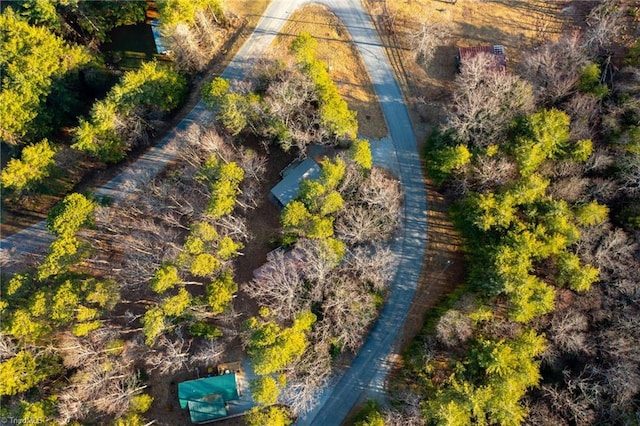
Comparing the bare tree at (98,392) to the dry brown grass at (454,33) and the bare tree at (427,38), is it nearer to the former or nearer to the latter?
the dry brown grass at (454,33)

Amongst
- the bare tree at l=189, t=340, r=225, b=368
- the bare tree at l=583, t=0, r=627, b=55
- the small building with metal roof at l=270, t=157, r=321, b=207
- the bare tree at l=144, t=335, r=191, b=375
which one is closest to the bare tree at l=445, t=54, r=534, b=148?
the bare tree at l=583, t=0, r=627, b=55

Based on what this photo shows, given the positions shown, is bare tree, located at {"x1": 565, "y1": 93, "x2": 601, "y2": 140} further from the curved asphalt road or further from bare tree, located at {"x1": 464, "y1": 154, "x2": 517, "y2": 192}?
the curved asphalt road

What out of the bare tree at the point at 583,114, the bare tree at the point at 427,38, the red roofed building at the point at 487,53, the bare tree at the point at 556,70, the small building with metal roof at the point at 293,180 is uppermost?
the bare tree at the point at 427,38

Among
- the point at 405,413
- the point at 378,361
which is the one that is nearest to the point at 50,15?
the point at 378,361

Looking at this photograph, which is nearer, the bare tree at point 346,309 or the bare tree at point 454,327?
the bare tree at point 454,327

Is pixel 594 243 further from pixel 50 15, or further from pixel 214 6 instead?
pixel 50 15

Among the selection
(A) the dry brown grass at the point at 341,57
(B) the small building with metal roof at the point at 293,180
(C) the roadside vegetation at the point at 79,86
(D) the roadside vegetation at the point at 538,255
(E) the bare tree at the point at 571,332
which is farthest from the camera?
(A) the dry brown grass at the point at 341,57

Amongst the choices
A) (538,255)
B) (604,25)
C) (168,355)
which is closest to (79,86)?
(168,355)

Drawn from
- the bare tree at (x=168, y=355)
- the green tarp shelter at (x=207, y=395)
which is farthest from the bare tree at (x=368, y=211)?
the bare tree at (x=168, y=355)
